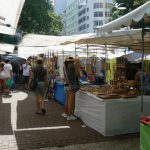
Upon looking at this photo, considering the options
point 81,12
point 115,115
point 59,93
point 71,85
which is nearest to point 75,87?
point 71,85

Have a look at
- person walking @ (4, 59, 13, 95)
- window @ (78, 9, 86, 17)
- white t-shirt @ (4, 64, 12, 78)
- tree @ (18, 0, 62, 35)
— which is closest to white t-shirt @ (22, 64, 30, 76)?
person walking @ (4, 59, 13, 95)

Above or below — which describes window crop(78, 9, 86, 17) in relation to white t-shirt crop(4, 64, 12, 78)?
above

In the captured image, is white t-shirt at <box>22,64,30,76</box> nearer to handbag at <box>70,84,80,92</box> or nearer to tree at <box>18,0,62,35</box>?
handbag at <box>70,84,80,92</box>

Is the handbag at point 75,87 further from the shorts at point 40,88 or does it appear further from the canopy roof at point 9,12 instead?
the canopy roof at point 9,12

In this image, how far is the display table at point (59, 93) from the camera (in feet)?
44.1

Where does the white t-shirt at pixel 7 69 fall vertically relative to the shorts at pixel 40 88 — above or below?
above

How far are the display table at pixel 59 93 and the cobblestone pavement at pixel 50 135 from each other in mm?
2104

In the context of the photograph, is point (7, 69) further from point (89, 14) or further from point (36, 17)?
point (89, 14)

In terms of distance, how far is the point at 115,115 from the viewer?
8477 mm

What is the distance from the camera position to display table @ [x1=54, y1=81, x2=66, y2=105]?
13451mm

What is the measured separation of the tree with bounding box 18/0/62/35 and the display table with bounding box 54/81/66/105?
29.3 m

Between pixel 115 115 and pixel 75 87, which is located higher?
pixel 75 87

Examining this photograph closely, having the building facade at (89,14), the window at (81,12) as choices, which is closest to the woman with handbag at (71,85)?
the building facade at (89,14)

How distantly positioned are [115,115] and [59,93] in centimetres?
585
